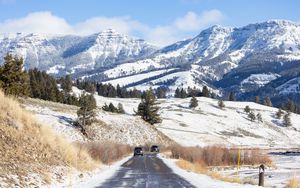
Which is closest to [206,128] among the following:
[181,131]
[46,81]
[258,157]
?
[181,131]

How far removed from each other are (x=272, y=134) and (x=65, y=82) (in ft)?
248

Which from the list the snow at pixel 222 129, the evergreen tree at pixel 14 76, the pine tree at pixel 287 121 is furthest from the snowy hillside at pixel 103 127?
the pine tree at pixel 287 121

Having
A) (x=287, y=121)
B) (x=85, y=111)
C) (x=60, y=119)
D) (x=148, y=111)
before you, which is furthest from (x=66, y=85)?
(x=85, y=111)

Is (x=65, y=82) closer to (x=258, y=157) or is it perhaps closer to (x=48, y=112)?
(x=48, y=112)

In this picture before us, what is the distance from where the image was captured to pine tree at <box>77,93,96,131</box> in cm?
9206

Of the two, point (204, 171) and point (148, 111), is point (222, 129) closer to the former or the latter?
point (148, 111)

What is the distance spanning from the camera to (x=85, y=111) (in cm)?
9344

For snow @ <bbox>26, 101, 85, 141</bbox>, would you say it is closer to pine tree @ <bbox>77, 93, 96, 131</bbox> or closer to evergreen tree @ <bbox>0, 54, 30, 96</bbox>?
pine tree @ <bbox>77, 93, 96, 131</bbox>

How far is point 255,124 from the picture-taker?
7219 inches

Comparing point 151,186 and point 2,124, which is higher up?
point 2,124

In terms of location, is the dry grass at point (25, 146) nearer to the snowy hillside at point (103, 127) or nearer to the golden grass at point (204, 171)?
the golden grass at point (204, 171)

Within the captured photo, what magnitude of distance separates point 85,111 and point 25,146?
226ft

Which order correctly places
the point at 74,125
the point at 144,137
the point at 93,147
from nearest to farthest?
the point at 93,147 → the point at 74,125 → the point at 144,137

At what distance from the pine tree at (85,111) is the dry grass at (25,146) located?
6127 centimetres
